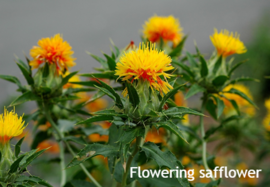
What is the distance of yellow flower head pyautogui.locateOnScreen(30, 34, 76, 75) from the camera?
1.41 meters

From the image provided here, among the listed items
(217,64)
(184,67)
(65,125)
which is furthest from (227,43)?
(65,125)

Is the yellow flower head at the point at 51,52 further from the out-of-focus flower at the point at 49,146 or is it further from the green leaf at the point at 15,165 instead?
the out-of-focus flower at the point at 49,146

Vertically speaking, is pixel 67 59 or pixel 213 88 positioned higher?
pixel 67 59

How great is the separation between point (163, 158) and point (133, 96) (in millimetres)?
264

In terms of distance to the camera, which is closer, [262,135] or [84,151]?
[84,151]

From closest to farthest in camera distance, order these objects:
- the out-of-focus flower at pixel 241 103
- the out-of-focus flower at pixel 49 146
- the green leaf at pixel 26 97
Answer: the green leaf at pixel 26 97 → the out-of-focus flower at pixel 241 103 → the out-of-focus flower at pixel 49 146

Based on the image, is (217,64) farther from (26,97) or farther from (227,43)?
(26,97)

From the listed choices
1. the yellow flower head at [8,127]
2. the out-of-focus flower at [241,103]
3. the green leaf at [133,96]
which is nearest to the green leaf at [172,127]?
the green leaf at [133,96]

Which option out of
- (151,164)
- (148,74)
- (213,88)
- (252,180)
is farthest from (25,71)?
(252,180)

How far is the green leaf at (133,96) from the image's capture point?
1037 millimetres

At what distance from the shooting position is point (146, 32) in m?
1.75

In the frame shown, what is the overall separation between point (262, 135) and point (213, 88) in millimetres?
1134

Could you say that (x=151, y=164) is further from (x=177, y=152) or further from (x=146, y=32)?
(x=146, y=32)

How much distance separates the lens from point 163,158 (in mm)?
1094
